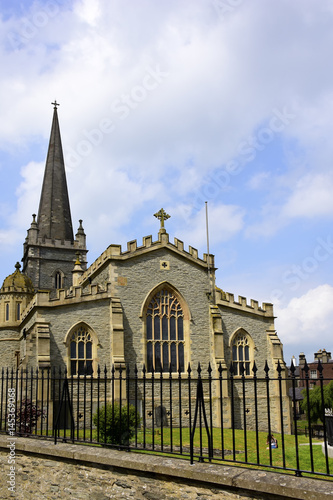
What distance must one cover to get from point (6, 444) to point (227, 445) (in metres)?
11.9

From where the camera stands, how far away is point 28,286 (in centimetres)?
3475

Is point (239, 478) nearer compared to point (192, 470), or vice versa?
point (239, 478)

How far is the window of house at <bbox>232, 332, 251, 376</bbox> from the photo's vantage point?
28.5 m

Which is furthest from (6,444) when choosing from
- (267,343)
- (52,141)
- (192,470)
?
(52,141)

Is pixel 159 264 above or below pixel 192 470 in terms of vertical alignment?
above

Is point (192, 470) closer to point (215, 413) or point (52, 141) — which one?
point (215, 413)

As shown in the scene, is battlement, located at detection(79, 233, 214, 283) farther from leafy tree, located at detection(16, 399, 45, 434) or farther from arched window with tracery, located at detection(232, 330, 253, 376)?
leafy tree, located at detection(16, 399, 45, 434)

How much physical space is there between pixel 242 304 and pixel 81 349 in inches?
405

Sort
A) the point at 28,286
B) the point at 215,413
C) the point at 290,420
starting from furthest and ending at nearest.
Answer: the point at 28,286 → the point at 290,420 → the point at 215,413

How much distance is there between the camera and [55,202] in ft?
164

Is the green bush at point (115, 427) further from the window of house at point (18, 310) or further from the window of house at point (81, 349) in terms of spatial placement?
the window of house at point (18, 310)

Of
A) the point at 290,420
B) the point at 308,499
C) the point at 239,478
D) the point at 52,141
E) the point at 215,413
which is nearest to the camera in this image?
the point at 308,499

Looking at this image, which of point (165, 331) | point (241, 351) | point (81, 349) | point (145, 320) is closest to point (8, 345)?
point (81, 349)

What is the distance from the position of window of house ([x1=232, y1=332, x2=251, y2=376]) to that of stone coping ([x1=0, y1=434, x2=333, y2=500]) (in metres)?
20.3
